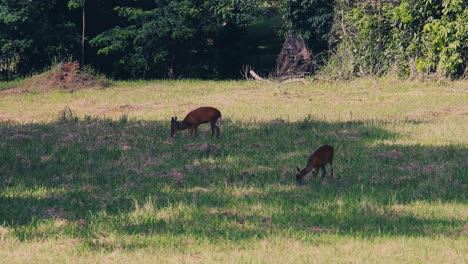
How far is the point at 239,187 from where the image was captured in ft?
38.5

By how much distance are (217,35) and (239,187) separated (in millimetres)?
23152

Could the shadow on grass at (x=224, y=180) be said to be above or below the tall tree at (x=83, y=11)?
below

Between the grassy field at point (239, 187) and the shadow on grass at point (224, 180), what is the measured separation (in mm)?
28

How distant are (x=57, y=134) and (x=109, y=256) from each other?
9.15 metres

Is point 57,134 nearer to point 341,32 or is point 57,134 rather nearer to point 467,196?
point 467,196

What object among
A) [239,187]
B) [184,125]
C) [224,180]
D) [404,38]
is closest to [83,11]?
[404,38]

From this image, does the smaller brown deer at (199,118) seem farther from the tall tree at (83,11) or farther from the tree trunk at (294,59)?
the tall tree at (83,11)

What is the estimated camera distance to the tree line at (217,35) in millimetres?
27969

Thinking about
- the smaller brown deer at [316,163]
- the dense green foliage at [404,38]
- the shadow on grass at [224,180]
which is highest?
the dense green foliage at [404,38]

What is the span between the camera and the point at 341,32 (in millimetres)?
30750

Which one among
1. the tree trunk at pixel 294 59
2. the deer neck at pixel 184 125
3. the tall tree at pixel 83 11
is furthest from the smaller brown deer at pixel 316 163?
the tall tree at pixel 83 11

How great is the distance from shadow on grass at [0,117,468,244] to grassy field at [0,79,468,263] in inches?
1.1

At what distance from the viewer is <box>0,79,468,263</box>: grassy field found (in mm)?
8555

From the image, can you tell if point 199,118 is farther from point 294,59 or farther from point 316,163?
point 294,59
